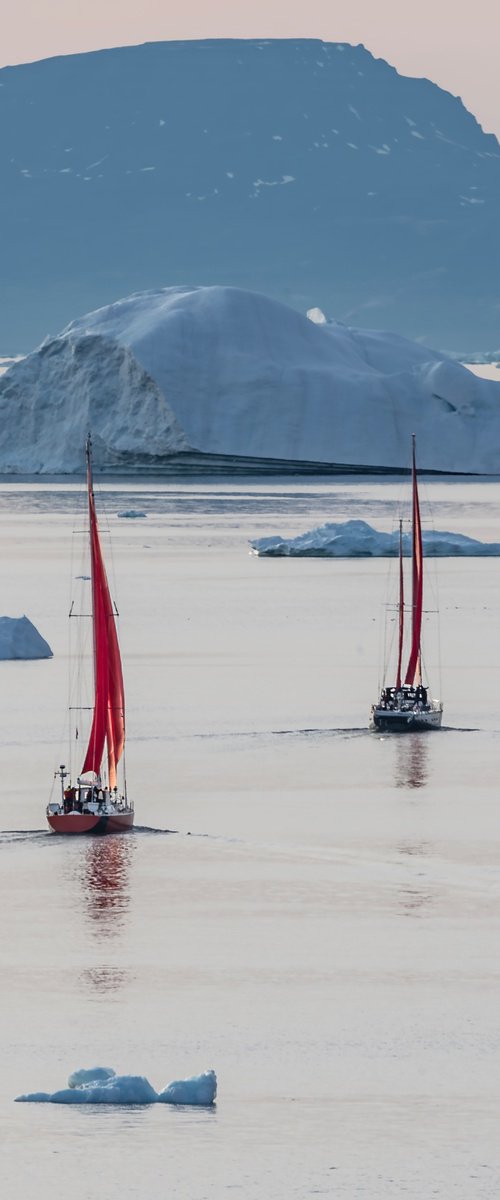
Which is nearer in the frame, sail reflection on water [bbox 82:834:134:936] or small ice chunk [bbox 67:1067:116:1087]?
small ice chunk [bbox 67:1067:116:1087]

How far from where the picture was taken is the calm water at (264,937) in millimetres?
10797

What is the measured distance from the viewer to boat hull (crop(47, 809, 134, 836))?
1920 cm

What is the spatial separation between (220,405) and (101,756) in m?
77.7

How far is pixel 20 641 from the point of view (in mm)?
32594

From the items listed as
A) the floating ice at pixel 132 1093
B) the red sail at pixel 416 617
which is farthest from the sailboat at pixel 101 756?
the red sail at pixel 416 617

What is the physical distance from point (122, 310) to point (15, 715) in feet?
270

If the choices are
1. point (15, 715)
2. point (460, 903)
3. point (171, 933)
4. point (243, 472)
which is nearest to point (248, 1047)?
point (171, 933)

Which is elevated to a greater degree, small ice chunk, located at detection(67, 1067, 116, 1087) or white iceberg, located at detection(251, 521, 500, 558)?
white iceberg, located at detection(251, 521, 500, 558)

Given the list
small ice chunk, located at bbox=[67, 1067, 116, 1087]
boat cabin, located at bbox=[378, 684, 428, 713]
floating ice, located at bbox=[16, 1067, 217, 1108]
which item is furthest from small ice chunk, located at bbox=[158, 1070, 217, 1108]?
boat cabin, located at bbox=[378, 684, 428, 713]

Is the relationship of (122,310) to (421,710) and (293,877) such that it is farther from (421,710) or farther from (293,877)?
(293,877)

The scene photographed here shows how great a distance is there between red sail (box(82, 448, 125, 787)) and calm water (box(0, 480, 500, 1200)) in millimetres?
646

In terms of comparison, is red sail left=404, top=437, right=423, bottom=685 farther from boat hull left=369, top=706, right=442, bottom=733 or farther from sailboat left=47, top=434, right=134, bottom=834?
sailboat left=47, top=434, right=134, bottom=834

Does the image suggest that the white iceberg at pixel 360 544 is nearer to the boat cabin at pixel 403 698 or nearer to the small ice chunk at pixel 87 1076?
the boat cabin at pixel 403 698

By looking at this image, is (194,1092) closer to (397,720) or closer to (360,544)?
(397,720)
